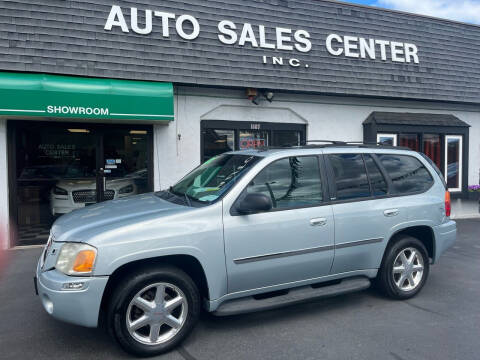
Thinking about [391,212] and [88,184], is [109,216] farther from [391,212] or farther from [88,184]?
[88,184]

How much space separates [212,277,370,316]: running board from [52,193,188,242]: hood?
0.99 m

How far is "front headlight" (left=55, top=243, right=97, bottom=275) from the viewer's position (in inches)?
126

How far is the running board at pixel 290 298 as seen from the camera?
3.67 meters

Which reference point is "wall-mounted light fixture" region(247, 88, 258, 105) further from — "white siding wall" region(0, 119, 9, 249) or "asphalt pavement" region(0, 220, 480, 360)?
"asphalt pavement" region(0, 220, 480, 360)

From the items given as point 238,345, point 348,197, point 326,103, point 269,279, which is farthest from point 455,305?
point 326,103

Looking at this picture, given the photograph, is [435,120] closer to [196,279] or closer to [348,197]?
[348,197]

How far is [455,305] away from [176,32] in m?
6.71

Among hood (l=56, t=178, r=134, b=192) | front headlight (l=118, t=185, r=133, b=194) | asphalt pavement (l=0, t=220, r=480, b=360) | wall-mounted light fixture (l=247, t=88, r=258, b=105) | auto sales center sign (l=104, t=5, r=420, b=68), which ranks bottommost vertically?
asphalt pavement (l=0, t=220, r=480, b=360)

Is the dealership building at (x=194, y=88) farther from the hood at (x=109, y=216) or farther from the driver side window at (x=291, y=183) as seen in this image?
the hood at (x=109, y=216)

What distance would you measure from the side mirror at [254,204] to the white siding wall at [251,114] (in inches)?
192

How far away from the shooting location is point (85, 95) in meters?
7.02

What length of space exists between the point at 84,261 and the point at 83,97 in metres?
4.57

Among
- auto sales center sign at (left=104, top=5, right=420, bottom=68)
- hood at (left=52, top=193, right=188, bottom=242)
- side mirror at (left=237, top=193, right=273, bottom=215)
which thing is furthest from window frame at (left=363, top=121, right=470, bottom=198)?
hood at (left=52, top=193, right=188, bottom=242)

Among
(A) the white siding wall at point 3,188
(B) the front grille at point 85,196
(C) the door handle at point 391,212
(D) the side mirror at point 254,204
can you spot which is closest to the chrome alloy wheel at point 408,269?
(C) the door handle at point 391,212
